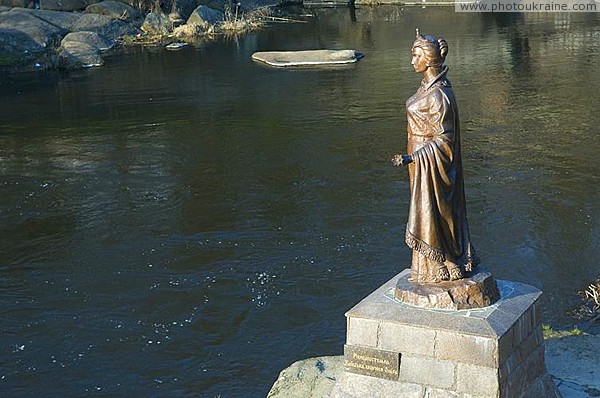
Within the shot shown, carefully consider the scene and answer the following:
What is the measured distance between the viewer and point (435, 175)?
795 centimetres

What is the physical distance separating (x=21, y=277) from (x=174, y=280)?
93.9 inches

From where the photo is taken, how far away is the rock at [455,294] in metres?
8.00

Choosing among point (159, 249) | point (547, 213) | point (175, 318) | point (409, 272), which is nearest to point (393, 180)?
point (547, 213)

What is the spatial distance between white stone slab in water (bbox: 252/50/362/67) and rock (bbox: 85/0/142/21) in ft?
37.7

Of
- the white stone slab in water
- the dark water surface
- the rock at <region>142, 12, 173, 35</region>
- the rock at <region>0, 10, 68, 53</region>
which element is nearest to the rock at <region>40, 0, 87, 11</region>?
the rock at <region>142, 12, 173, 35</region>

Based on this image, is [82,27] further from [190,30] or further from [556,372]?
[556,372]

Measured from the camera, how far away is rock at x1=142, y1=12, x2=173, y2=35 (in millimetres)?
39438

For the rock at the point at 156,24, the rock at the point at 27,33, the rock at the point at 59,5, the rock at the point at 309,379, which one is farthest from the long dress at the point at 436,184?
the rock at the point at 59,5

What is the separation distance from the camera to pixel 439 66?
809cm

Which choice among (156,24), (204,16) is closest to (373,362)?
(156,24)

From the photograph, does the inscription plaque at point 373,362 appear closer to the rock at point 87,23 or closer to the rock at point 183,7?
the rock at point 87,23

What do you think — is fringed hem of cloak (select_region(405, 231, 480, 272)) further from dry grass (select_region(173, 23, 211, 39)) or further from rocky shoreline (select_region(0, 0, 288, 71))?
dry grass (select_region(173, 23, 211, 39))

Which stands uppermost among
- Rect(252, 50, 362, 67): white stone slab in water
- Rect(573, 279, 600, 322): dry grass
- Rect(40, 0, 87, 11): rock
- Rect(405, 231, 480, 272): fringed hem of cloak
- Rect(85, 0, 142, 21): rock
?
Rect(40, 0, 87, 11): rock

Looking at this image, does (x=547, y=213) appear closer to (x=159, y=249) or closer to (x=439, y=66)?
(x=159, y=249)
